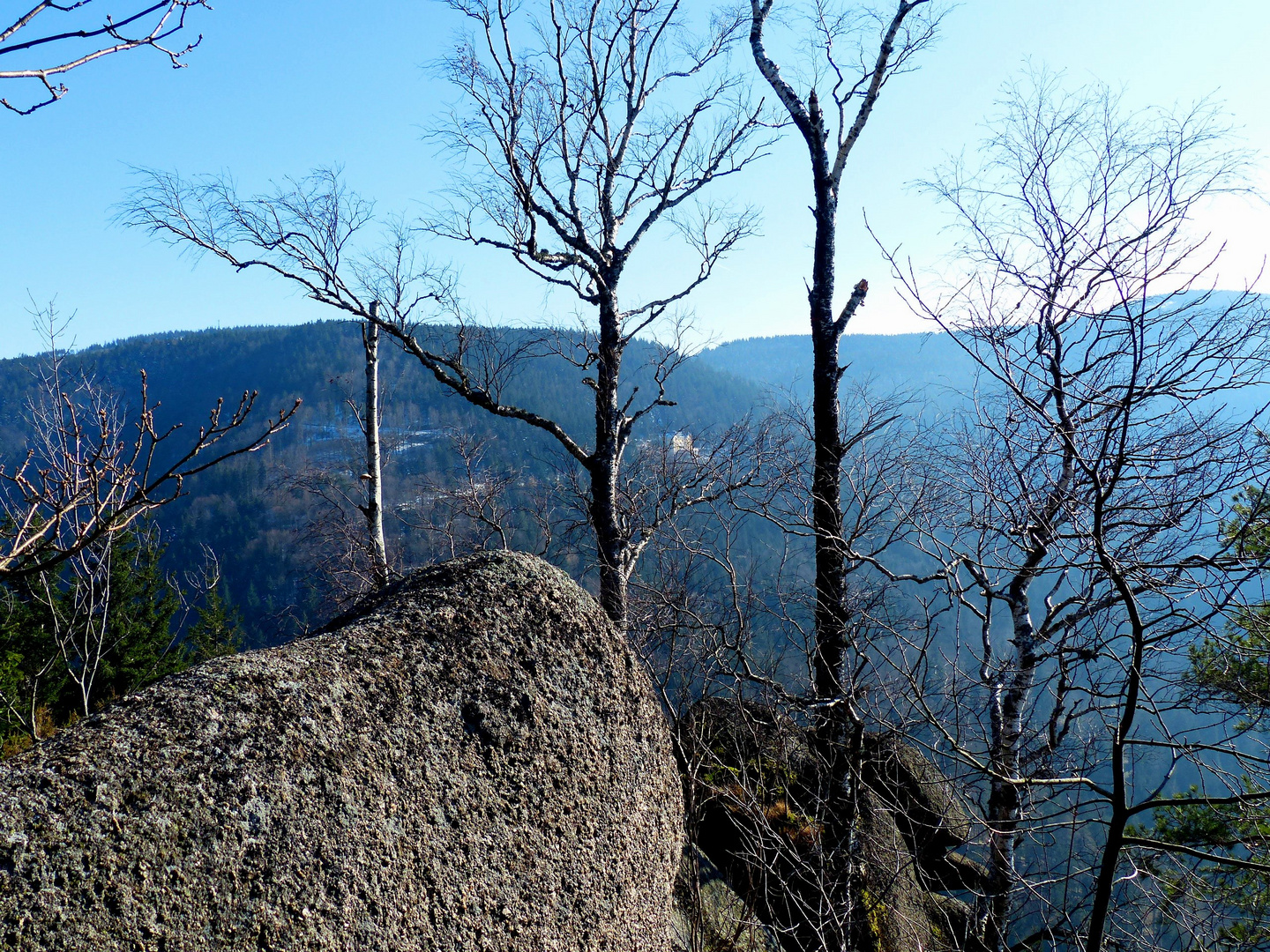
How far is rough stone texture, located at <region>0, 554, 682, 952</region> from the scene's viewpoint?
1636 mm

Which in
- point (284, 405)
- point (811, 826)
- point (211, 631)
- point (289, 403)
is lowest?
point (211, 631)

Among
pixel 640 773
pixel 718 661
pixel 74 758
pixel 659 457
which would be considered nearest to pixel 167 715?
pixel 74 758

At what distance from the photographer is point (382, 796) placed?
85.9 inches

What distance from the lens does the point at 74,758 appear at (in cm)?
173

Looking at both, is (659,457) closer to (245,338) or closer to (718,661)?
(718,661)

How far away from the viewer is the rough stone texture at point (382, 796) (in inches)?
64.4

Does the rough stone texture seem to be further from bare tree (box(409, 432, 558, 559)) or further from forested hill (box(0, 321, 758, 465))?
forested hill (box(0, 321, 758, 465))

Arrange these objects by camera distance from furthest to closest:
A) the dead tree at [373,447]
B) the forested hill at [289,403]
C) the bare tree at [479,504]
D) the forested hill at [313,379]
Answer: the forested hill at [313,379] → the forested hill at [289,403] → the bare tree at [479,504] → the dead tree at [373,447]

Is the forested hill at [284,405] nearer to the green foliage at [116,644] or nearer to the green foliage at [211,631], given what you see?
the green foliage at [211,631]

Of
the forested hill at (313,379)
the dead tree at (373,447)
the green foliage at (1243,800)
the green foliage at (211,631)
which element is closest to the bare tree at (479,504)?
the dead tree at (373,447)

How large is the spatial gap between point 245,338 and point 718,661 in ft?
378

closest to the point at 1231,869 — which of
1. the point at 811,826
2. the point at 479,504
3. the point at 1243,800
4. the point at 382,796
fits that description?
the point at 811,826

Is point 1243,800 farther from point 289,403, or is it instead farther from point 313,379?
point 313,379

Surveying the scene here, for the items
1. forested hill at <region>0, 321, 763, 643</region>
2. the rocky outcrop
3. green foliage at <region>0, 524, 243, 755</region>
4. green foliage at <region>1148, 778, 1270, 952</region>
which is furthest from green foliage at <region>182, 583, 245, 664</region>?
forested hill at <region>0, 321, 763, 643</region>
